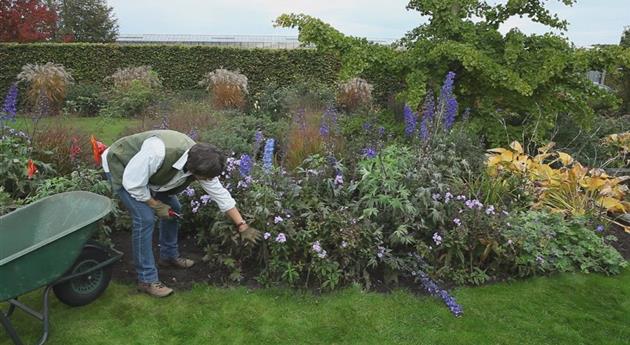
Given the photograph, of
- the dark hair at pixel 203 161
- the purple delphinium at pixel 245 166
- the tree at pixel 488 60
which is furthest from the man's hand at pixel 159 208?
the tree at pixel 488 60

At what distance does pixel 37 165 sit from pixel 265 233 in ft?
8.13

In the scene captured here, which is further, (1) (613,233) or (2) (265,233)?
(1) (613,233)

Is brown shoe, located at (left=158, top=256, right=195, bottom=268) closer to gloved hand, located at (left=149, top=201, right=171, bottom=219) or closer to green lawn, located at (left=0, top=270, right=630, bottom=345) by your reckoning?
green lawn, located at (left=0, top=270, right=630, bottom=345)

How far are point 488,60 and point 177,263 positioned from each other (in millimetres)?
4277

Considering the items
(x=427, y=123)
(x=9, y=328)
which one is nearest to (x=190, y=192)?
(x=9, y=328)

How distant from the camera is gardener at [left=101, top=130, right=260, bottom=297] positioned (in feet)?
9.88

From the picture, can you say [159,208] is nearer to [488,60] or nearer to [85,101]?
[488,60]

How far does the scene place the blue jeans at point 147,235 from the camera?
10.5ft

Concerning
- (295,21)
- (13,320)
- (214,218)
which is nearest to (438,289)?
(214,218)

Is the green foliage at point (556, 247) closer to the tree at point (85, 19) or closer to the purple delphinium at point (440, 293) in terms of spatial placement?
the purple delphinium at point (440, 293)

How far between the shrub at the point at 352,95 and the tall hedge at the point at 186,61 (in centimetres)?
268

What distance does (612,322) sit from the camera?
336cm

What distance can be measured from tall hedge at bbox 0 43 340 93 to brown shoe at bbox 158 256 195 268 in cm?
989

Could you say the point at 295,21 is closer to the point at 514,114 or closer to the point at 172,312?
the point at 514,114
